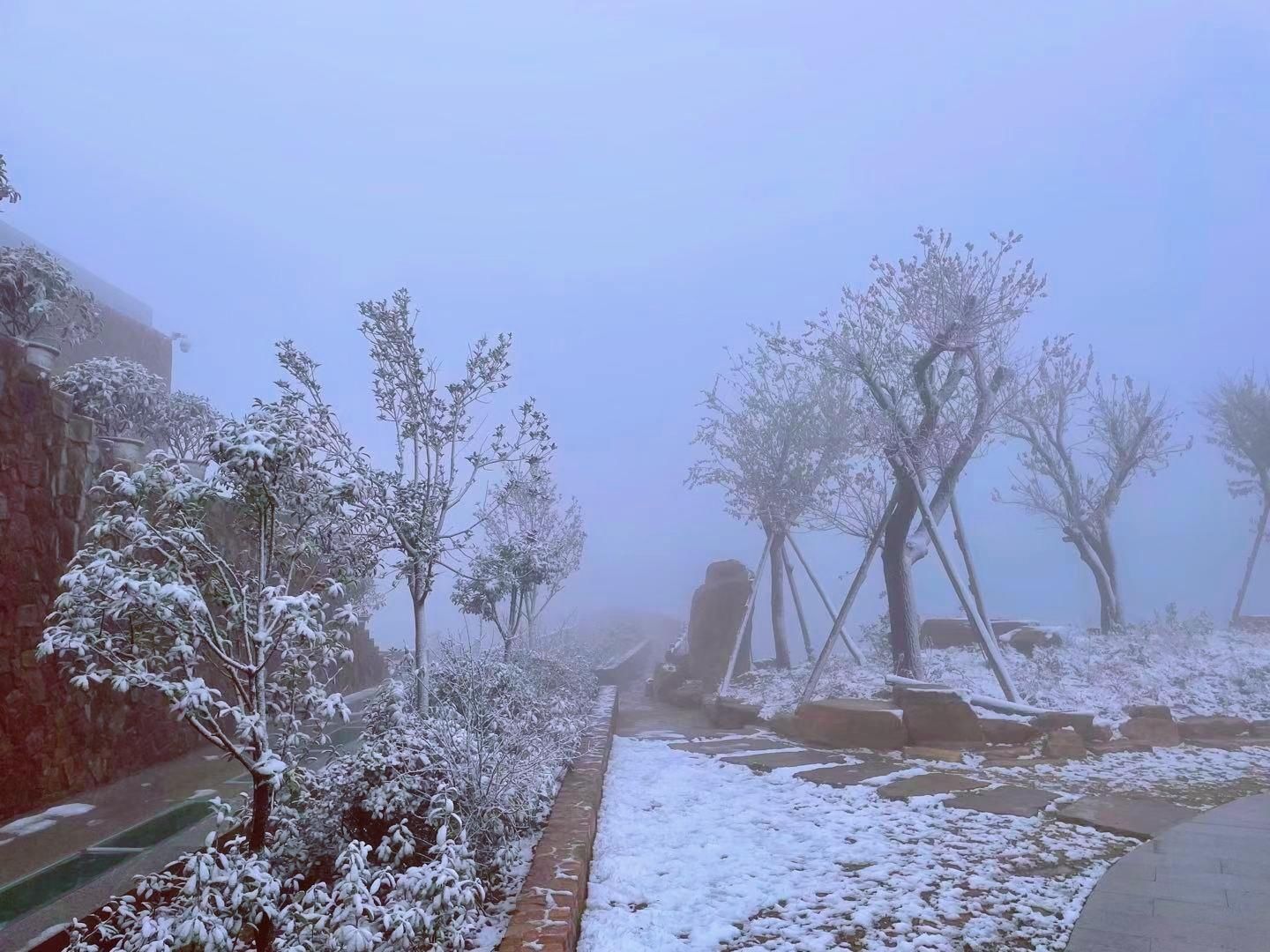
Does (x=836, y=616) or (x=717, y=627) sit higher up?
(x=836, y=616)

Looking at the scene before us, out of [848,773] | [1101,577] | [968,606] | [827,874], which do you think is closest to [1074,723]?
[968,606]

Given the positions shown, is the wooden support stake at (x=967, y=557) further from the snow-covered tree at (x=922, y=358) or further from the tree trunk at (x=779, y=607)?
the tree trunk at (x=779, y=607)

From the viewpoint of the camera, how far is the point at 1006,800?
21.2ft

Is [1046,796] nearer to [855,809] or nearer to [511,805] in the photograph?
[855,809]

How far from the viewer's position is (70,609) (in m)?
3.26

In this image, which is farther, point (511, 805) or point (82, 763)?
point (82, 763)

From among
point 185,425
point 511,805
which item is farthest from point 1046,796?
point 185,425

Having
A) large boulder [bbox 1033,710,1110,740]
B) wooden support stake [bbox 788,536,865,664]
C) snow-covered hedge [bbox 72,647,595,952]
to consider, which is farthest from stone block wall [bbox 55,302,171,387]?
large boulder [bbox 1033,710,1110,740]

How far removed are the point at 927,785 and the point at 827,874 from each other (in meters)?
2.83

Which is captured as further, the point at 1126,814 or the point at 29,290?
the point at 29,290

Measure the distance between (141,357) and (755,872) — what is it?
2127 centimetres

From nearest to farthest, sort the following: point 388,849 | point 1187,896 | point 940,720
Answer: point 388,849 → point 1187,896 → point 940,720

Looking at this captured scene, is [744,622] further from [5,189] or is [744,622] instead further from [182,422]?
[5,189]

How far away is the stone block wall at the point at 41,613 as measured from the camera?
616 centimetres
